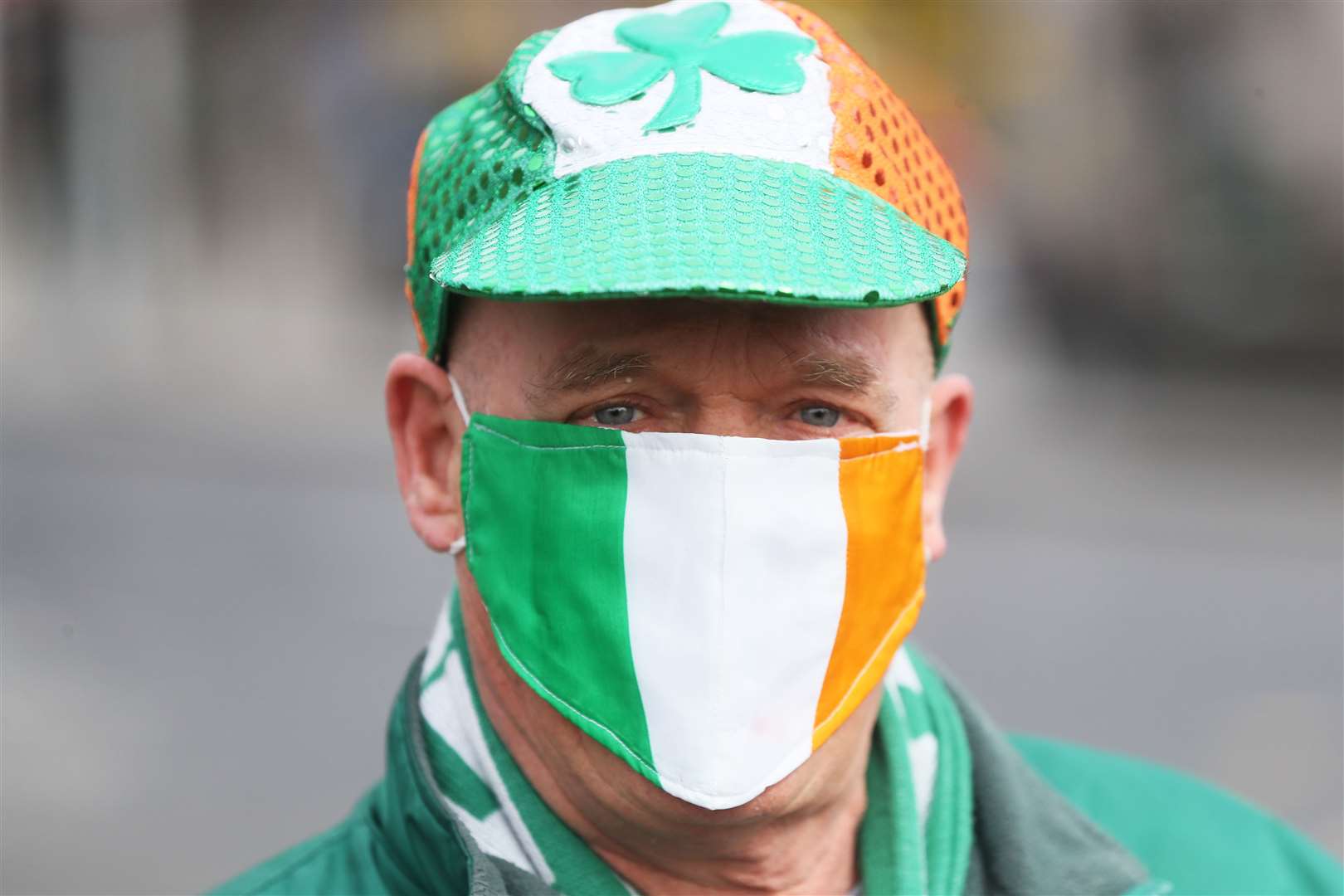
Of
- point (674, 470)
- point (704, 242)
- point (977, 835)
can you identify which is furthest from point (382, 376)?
point (704, 242)

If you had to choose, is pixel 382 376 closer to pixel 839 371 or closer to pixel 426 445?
pixel 426 445

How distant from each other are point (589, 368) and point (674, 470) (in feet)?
0.59

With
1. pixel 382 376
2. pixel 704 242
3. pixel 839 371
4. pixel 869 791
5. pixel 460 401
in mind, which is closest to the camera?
pixel 704 242

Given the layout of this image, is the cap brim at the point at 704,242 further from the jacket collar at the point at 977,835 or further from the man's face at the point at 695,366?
the jacket collar at the point at 977,835

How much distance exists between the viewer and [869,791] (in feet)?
7.76

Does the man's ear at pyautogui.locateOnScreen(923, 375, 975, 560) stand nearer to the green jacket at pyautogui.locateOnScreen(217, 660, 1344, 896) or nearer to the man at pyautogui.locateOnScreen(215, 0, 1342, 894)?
the man at pyautogui.locateOnScreen(215, 0, 1342, 894)

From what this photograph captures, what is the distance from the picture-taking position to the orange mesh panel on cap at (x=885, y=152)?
6.83 feet

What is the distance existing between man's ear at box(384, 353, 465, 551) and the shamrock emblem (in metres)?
0.49

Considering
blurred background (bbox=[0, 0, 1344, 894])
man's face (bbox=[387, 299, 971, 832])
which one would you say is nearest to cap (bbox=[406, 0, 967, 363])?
man's face (bbox=[387, 299, 971, 832])

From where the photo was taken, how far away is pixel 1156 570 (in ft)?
24.6

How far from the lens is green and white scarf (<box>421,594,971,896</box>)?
84.2 inches

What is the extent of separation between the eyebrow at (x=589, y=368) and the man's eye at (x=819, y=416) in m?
0.24

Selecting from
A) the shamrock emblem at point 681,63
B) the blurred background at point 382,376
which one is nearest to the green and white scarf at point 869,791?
the shamrock emblem at point 681,63

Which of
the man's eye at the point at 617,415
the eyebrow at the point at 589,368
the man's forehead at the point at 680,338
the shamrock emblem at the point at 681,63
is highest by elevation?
the shamrock emblem at the point at 681,63
